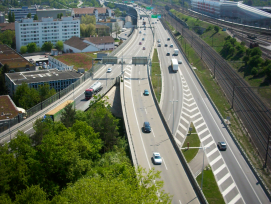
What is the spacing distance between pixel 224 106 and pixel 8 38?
101m

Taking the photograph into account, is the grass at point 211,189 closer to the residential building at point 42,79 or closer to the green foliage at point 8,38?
the residential building at point 42,79

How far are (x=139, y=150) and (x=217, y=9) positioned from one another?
127 m

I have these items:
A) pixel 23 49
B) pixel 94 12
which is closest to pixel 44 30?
pixel 23 49

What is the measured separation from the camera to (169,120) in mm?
53938

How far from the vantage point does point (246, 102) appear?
61531mm

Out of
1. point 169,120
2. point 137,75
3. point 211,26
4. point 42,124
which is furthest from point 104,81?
point 211,26

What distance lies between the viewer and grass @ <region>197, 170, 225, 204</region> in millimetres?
36003

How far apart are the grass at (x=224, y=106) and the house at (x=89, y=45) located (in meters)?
30.5

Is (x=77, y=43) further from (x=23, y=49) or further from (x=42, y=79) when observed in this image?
(x=42, y=79)

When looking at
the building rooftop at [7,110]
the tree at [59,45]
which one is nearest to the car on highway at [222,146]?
the building rooftop at [7,110]

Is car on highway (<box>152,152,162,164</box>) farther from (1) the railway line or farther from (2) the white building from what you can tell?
(2) the white building

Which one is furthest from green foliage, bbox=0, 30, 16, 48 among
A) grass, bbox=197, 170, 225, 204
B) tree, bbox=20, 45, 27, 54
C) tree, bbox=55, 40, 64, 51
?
grass, bbox=197, 170, 225, 204

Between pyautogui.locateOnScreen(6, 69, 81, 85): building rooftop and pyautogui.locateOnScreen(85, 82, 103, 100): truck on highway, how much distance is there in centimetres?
1957

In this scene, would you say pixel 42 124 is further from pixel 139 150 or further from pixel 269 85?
pixel 269 85
